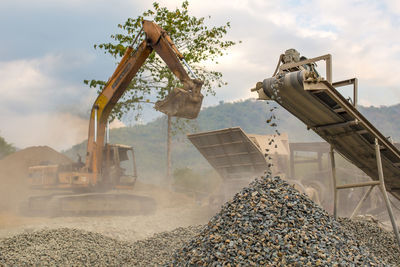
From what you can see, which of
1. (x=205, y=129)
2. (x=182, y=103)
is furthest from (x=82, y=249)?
(x=205, y=129)

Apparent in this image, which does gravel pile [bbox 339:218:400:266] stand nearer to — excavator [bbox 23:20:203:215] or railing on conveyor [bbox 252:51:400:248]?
railing on conveyor [bbox 252:51:400:248]

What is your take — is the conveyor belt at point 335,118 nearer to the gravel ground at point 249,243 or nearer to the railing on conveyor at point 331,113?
the railing on conveyor at point 331,113

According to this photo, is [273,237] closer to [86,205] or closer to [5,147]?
[86,205]

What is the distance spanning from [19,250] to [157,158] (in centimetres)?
7307

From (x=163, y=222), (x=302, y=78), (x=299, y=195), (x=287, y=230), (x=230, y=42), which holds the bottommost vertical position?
(x=163, y=222)

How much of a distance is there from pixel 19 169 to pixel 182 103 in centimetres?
1202

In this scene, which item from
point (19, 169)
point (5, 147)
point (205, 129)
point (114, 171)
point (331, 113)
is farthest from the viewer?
point (205, 129)

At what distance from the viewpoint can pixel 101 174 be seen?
44.8 feet

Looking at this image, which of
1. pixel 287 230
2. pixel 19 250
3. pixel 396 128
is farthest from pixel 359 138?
pixel 396 128

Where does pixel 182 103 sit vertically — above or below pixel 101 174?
above

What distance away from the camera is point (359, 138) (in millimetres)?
6699

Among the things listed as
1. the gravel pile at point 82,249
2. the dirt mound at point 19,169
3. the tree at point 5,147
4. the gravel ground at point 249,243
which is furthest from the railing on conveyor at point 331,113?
the tree at point 5,147

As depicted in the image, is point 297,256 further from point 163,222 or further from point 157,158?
point 157,158

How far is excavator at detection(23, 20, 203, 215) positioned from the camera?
41.7ft
